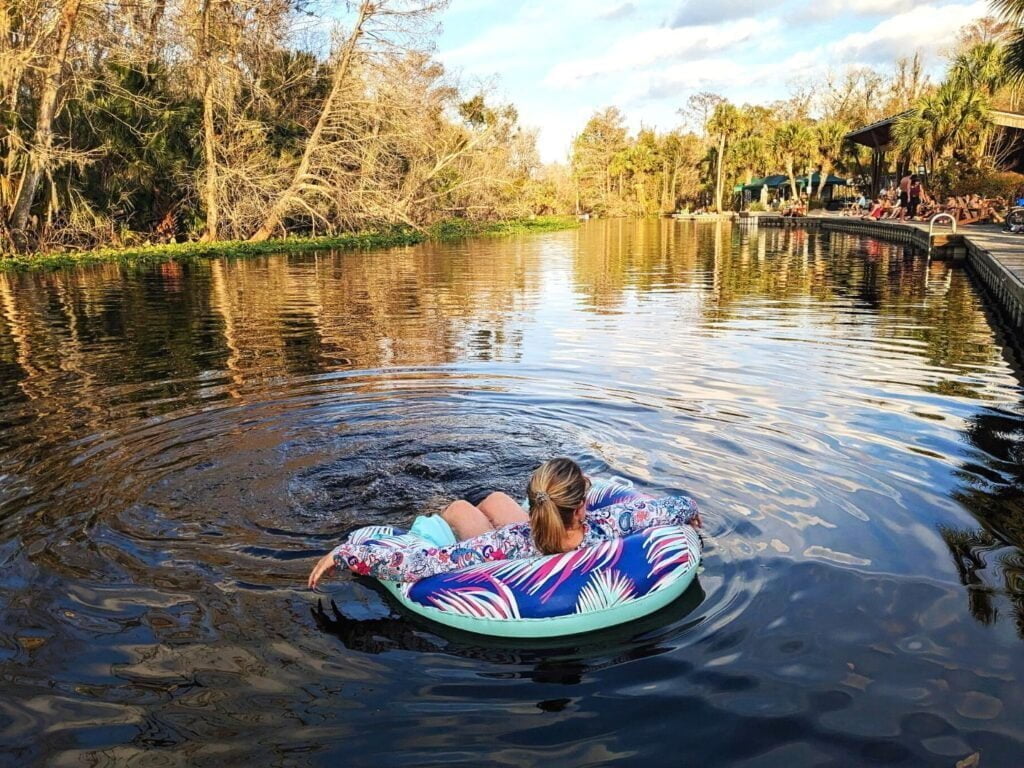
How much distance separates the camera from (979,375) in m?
9.12

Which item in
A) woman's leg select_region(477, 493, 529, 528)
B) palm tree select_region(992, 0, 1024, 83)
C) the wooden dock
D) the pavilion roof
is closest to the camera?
woman's leg select_region(477, 493, 529, 528)

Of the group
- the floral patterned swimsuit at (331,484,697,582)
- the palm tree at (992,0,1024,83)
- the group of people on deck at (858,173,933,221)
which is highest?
the palm tree at (992,0,1024,83)

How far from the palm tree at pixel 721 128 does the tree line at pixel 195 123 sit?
36874mm

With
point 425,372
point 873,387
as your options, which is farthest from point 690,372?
point 425,372

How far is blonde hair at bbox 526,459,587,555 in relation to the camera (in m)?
4.03

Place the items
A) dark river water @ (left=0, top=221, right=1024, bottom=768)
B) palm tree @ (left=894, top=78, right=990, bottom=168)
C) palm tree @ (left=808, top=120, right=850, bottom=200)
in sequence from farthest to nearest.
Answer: palm tree @ (left=808, top=120, right=850, bottom=200), palm tree @ (left=894, top=78, right=990, bottom=168), dark river water @ (left=0, top=221, right=1024, bottom=768)

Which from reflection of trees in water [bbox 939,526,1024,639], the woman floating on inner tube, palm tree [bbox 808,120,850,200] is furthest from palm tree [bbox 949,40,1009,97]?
the woman floating on inner tube

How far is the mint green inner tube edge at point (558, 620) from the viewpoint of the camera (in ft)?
13.1

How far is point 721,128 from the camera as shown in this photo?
A: 66.9m

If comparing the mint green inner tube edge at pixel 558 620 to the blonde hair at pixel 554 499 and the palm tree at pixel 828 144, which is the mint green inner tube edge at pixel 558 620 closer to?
the blonde hair at pixel 554 499

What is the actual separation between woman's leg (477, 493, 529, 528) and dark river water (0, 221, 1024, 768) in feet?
2.77

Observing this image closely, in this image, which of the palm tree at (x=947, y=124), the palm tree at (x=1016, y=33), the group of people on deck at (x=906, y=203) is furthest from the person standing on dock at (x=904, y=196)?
the palm tree at (x=1016, y=33)

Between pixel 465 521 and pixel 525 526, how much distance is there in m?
0.50

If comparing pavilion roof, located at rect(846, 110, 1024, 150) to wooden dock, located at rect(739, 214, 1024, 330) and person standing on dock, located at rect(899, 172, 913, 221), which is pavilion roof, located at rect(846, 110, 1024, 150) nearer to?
person standing on dock, located at rect(899, 172, 913, 221)
